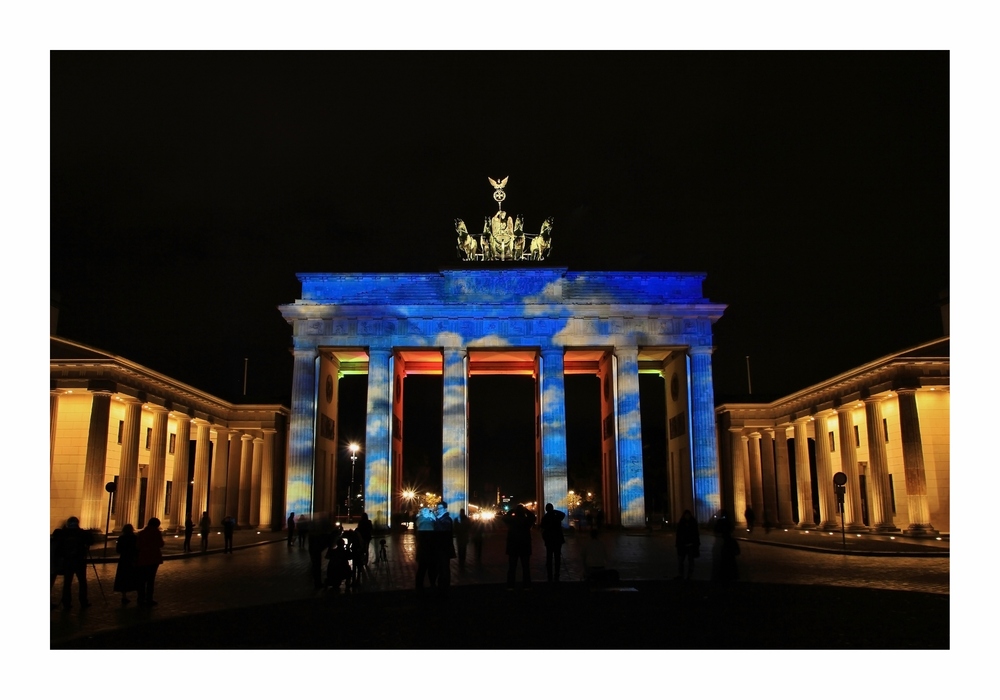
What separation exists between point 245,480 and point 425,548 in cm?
4376

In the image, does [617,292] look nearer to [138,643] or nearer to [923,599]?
[923,599]

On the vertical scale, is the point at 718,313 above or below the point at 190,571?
above

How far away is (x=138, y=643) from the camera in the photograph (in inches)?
436

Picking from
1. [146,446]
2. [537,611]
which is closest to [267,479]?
[146,446]

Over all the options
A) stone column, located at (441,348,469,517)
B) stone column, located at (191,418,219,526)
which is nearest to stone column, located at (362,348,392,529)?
stone column, located at (441,348,469,517)

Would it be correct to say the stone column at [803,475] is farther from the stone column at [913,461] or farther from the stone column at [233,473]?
the stone column at [233,473]

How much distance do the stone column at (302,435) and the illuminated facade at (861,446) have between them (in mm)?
27457

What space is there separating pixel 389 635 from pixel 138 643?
340cm

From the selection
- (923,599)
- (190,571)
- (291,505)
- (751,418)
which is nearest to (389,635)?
(923,599)

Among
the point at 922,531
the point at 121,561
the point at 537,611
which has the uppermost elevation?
the point at 121,561

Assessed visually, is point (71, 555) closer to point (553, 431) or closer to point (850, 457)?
point (553, 431)

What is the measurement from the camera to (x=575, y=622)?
40.4 feet

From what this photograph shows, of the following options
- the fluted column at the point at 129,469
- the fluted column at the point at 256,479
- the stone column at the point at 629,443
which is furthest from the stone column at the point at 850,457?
the fluted column at the point at 129,469

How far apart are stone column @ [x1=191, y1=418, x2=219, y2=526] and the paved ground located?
2955 cm
